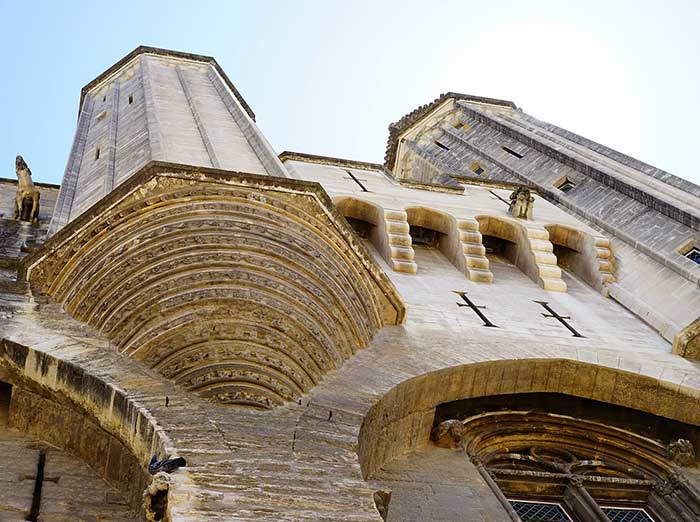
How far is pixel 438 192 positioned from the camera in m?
17.2

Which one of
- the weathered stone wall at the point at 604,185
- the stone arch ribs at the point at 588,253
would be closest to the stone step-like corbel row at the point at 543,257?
the stone arch ribs at the point at 588,253

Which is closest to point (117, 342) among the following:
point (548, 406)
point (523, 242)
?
point (548, 406)

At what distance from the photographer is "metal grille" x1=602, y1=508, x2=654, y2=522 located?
9.12 meters

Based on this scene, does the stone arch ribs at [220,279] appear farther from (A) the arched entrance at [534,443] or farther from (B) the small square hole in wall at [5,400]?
(A) the arched entrance at [534,443]

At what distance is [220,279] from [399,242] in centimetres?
539

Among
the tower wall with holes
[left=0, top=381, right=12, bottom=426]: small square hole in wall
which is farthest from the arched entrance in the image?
[left=0, top=381, right=12, bottom=426]: small square hole in wall

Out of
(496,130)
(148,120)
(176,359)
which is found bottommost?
(176,359)

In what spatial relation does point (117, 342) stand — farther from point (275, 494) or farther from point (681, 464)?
point (681, 464)

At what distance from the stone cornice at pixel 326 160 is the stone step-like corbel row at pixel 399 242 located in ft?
12.5

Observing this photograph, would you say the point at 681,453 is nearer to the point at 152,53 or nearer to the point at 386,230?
the point at 386,230

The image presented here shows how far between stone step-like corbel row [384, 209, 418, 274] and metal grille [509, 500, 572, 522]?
4.85m

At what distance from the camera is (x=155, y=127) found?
1386cm

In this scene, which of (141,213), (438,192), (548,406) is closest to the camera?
(141,213)

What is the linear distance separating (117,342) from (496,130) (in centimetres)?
1798
